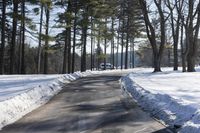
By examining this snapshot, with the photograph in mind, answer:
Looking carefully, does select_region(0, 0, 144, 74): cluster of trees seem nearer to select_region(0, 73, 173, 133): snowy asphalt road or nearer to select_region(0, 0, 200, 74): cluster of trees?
select_region(0, 0, 200, 74): cluster of trees

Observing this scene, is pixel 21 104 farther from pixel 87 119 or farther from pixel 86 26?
pixel 86 26

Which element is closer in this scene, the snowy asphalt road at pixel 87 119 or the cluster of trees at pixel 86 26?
the snowy asphalt road at pixel 87 119

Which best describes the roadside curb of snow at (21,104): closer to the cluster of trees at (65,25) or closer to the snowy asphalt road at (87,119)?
the snowy asphalt road at (87,119)

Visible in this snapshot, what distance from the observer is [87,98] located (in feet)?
61.5

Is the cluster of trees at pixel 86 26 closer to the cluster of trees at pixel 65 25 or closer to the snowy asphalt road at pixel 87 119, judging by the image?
the cluster of trees at pixel 65 25

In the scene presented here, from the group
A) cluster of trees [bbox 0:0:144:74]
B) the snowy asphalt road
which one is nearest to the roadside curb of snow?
the snowy asphalt road

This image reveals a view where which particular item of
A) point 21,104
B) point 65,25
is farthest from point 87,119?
point 65,25

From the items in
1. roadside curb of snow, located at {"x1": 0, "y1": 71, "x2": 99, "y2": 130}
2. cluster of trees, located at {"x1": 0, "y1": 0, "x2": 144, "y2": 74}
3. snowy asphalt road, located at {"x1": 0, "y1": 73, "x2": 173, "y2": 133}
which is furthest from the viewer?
cluster of trees, located at {"x1": 0, "y1": 0, "x2": 144, "y2": 74}

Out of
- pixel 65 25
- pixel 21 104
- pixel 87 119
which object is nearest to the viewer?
pixel 87 119

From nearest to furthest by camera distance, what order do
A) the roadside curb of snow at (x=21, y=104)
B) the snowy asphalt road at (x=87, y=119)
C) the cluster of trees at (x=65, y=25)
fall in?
the snowy asphalt road at (x=87, y=119)
the roadside curb of snow at (x=21, y=104)
the cluster of trees at (x=65, y=25)

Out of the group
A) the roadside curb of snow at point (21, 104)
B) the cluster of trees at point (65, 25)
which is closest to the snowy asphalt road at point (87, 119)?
the roadside curb of snow at point (21, 104)

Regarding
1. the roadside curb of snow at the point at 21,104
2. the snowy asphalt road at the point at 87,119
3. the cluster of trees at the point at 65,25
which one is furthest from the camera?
the cluster of trees at the point at 65,25

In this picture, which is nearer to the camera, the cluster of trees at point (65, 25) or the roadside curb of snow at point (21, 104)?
the roadside curb of snow at point (21, 104)

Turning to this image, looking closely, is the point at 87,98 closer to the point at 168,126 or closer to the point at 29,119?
the point at 29,119
